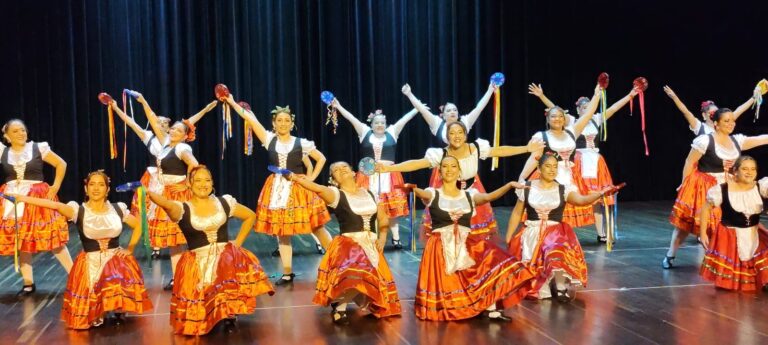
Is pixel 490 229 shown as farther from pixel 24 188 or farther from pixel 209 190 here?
pixel 24 188

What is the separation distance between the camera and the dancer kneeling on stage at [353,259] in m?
3.83

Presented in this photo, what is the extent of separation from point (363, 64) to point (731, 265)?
19.6ft

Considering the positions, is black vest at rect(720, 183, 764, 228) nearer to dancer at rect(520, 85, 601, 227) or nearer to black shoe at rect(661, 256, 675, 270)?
black shoe at rect(661, 256, 675, 270)

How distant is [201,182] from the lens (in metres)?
3.89

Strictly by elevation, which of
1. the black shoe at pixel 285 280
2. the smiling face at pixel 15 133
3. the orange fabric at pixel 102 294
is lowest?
the black shoe at pixel 285 280

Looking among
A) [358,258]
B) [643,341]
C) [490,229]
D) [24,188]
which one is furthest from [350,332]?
[24,188]

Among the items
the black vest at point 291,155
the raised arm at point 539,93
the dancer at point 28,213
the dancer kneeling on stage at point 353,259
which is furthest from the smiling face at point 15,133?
the raised arm at point 539,93

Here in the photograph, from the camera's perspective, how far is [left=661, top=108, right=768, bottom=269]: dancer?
17.3 feet

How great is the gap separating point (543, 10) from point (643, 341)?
24.3 ft

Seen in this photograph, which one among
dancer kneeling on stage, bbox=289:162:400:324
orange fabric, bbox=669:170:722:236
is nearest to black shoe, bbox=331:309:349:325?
dancer kneeling on stage, bbox=289:162:400:324

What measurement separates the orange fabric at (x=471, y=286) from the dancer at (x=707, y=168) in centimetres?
196

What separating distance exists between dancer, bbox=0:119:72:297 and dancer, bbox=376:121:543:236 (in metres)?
2.33

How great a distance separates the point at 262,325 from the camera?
154 inches

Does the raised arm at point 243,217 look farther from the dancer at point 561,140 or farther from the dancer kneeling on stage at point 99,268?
the dancer at point 561,140
